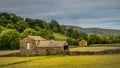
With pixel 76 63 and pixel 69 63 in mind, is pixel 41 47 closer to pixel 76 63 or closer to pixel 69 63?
pixel 69 63

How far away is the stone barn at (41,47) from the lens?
241 ft

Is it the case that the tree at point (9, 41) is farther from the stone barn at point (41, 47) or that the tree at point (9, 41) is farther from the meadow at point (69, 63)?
the meadow at point (69, 63)

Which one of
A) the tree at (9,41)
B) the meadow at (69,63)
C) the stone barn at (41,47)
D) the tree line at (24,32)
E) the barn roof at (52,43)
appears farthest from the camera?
the tree line at (24,32)

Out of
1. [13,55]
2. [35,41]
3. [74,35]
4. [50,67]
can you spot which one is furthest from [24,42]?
[74,35]

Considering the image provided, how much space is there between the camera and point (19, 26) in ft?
489

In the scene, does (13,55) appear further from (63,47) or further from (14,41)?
(14,41)

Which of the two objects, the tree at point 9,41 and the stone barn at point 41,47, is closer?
the stone barn at point 41,47

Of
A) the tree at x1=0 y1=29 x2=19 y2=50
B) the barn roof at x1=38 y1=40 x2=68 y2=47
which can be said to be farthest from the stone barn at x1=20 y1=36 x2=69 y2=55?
the tree at x1=0 y1=29 x2=19 y2=50

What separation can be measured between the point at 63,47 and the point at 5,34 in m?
35.5

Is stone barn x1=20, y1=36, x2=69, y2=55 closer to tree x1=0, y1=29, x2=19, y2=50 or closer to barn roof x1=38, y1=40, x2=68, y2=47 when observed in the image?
barn roof x1=38, y1=40, x2=68, y2=47

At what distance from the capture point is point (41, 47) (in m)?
74.1

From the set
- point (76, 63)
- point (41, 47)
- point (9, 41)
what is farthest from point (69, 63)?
point (9, 41)

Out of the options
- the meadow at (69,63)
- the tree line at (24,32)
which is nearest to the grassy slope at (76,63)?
the meadow at (69,63)

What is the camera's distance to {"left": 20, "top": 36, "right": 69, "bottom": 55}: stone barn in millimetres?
73312
